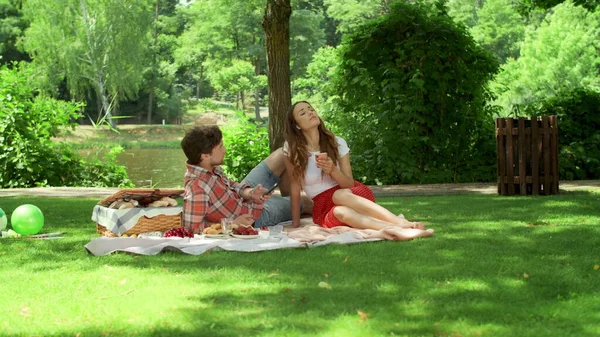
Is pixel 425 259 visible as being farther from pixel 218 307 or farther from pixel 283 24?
pixel 283 24

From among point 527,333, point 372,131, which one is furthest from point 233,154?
point 527,333

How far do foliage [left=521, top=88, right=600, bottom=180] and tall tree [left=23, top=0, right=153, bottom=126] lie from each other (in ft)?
108

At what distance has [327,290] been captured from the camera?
4051mm

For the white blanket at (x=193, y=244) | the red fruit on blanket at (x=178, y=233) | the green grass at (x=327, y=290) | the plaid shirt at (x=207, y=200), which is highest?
the plaid shirt at (x=207, y=200)

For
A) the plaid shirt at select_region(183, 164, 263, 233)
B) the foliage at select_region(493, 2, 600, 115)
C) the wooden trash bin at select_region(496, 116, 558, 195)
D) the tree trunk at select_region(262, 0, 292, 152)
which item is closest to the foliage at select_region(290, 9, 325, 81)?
the foliage at select_region(493, 2, 600, 115)

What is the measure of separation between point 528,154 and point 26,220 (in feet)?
17.7

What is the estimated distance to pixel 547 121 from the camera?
8.51 meters

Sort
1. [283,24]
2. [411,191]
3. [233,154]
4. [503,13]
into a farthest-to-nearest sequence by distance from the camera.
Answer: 1. [503,13]
2. [233,154]
3. [283,24]
4. [411,191]

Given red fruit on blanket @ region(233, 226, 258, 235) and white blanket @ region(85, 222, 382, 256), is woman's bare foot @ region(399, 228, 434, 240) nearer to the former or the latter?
white blanket @ region(85, 222, 382, 256)

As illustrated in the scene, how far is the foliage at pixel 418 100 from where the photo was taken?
437 inches

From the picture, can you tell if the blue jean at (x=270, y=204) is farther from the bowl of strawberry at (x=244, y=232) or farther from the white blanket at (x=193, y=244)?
the white blanket at (x=193, y=244)

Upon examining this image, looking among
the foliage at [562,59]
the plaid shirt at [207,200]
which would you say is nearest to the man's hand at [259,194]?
the plaid shirt at [207,200]

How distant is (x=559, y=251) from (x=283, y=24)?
19.9 feet

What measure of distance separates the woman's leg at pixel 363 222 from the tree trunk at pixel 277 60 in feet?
14.7
